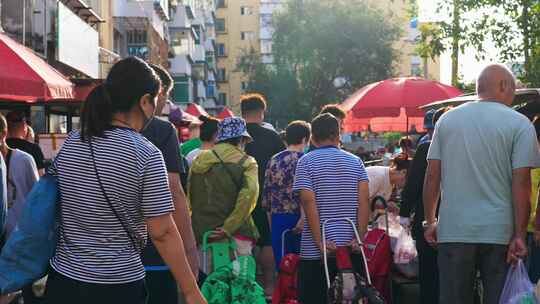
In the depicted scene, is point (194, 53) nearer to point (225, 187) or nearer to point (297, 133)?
point (297, 133)

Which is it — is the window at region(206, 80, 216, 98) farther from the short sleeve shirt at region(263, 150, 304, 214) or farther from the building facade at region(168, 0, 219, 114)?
the short sleeve shirt at region(263, 150, 304, 214)

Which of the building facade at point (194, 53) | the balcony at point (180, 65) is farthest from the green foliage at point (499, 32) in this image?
the balcony at point (180, 65)

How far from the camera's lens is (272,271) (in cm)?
911

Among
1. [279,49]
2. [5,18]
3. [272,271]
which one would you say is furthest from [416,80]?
[279,49]

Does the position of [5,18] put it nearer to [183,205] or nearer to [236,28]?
[183,205]

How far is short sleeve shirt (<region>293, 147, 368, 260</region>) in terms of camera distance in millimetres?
6914

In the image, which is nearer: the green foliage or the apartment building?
the green foliage

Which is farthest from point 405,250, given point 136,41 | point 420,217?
point 136,41

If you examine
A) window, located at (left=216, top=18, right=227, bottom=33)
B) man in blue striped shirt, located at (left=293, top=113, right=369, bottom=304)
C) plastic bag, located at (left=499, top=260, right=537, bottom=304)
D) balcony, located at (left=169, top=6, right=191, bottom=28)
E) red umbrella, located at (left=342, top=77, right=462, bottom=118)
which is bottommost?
plastic bag, located at (left=499, top=260, right=537, bottom=304)

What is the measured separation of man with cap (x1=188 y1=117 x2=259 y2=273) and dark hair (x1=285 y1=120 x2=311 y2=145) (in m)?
1.05

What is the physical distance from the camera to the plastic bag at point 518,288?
5434mm

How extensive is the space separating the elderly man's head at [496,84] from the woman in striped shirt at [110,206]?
257 centimetres

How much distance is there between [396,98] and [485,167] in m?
8.98

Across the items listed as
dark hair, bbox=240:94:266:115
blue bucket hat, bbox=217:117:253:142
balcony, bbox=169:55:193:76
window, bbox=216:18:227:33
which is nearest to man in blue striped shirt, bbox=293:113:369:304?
blue bucket hat, bbox=217:117:253:142
